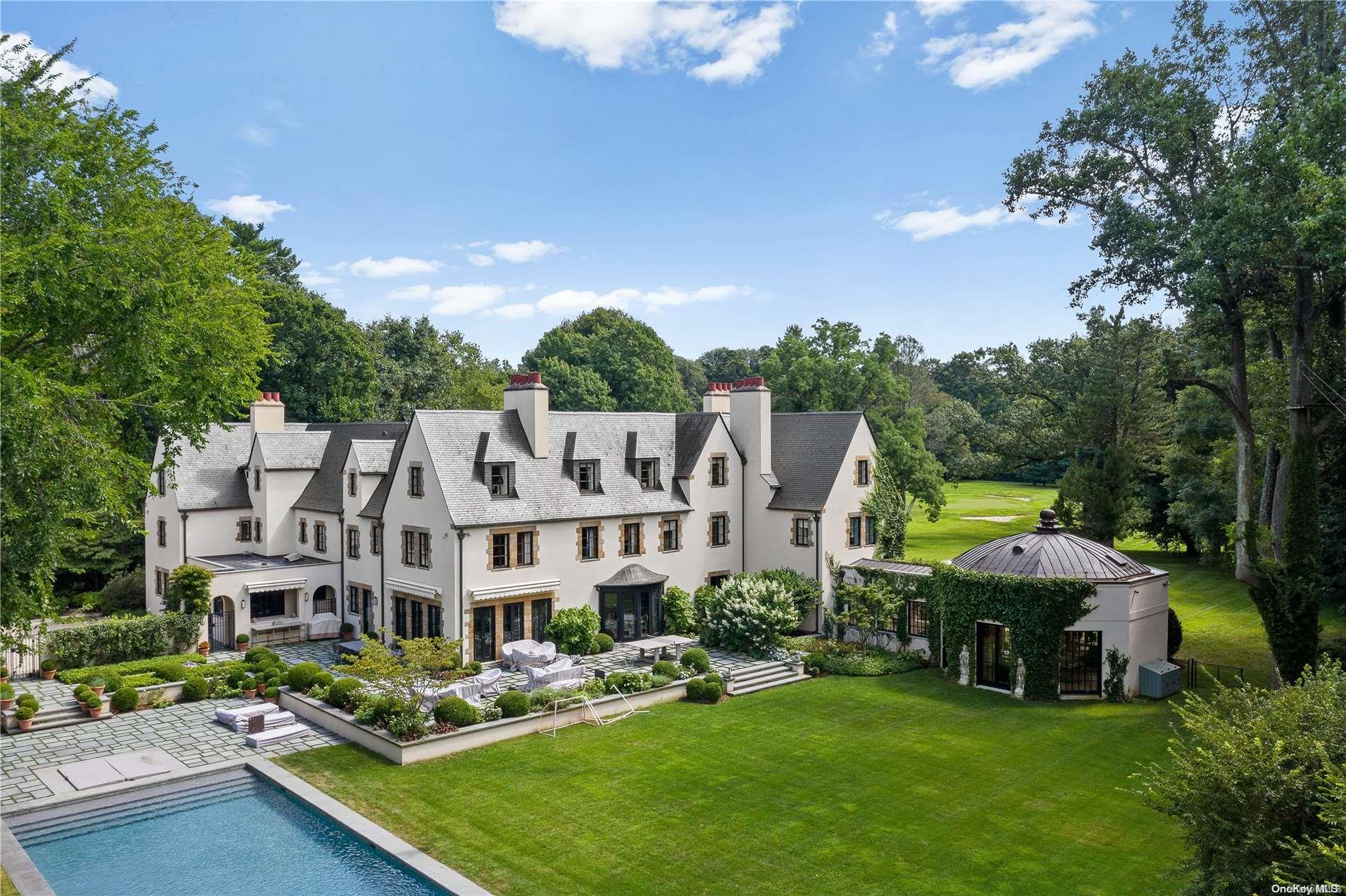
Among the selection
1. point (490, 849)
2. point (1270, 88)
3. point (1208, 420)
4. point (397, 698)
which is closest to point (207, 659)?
point (397, 698)

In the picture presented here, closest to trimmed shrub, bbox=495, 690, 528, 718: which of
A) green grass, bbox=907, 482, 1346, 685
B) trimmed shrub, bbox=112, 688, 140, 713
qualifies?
trimmed shrub, bbox=112, 688, 140, 713

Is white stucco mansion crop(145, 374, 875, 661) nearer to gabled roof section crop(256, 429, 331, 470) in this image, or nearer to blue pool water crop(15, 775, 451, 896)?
gabled roof section crop(256, 429, 331, 470)

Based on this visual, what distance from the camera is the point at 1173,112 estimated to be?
25.3m

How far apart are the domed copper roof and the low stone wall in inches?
417

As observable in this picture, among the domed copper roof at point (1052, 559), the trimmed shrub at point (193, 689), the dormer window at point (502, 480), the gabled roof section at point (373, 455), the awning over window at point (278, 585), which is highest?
the gabled roof section at point (373, 455)

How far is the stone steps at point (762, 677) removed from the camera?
1079 inches

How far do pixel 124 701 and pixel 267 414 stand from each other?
16892mm

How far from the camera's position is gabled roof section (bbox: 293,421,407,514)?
36.9 metres

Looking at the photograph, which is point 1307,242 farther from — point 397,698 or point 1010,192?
point 397,698

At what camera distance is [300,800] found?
19.1 metres

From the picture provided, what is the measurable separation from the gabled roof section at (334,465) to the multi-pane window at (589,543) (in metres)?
9.66

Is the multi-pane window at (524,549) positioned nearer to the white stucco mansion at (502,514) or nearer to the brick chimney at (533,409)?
the white stucco mansion at (502,514)

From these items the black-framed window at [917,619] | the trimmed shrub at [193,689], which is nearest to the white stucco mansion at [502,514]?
the black-framed window at [917,619]

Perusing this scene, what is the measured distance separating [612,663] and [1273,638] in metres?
19.3
